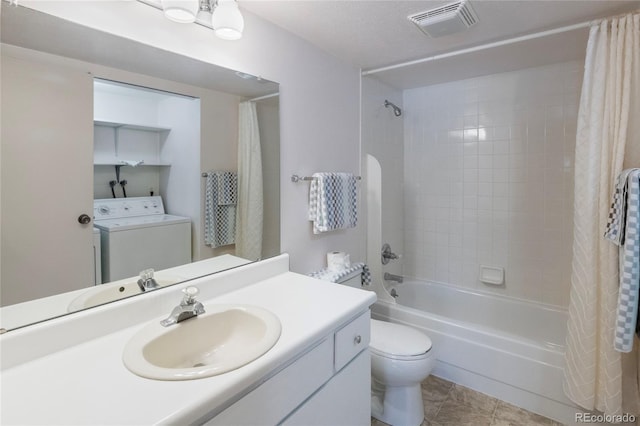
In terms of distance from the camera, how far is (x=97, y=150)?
1074 millimetres

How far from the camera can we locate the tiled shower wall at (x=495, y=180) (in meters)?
2.36

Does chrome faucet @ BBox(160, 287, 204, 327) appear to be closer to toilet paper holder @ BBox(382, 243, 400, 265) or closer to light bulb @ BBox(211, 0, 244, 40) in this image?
light bulb @ BBox(211, 0, 244, 40)

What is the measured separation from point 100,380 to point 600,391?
2.05m

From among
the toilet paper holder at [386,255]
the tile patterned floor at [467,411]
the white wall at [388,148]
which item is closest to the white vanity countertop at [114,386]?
the tile patterned floor at [467,411]

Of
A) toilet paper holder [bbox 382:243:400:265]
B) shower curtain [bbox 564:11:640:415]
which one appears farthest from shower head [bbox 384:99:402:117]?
shower curtain [bbox 564:11:640:415]

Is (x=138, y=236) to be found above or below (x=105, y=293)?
above

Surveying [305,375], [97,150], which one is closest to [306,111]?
[97,150]

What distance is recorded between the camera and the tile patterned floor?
1.77 m

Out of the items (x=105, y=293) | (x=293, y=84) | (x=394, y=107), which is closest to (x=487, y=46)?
(x=394, y=107)

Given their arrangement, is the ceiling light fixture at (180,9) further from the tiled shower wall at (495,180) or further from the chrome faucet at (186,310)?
the tiled shower wall at (495,180)

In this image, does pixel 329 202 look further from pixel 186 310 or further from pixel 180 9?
pixel 180 9

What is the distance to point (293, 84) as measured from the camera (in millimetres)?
1779

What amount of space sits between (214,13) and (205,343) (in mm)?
1226

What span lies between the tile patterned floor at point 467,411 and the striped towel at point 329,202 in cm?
114
